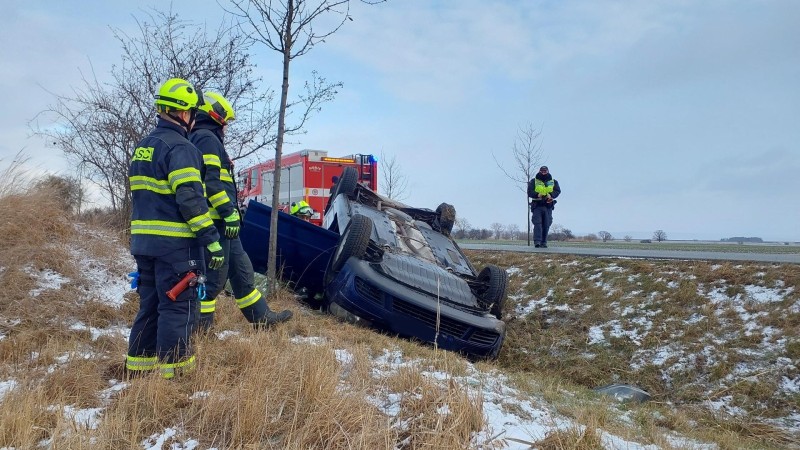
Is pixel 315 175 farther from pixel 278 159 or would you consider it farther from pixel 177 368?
pixel 177 368

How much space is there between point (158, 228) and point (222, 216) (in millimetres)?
689

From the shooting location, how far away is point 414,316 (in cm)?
557

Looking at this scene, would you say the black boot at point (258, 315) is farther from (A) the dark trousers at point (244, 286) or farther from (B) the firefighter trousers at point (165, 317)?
(B) the firefighter trousers at point (165, 317)

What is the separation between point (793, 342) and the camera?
570 centimetres

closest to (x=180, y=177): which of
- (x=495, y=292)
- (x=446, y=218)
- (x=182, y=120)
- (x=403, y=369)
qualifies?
(x=182, y=120)

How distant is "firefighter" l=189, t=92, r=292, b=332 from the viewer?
13.5 feet

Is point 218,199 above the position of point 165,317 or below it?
above

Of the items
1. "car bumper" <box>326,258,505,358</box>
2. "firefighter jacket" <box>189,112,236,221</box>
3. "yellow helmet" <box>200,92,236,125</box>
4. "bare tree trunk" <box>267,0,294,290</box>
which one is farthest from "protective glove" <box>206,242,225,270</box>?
"bare tree trunk" <box>267,0,294,290</box>

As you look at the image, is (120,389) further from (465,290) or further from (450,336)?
(465,290)

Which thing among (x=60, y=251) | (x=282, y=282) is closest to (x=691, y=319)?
(x=282, y=282)

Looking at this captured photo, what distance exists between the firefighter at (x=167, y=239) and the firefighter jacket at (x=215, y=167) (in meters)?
0.47

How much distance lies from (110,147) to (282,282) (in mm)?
3481

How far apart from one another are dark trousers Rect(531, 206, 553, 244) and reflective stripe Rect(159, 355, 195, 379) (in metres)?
9.89

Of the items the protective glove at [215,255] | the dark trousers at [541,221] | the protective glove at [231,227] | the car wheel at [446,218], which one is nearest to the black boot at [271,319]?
the protective glove at [231,227]
